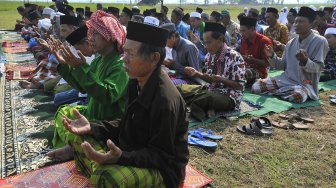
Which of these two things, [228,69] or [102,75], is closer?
[102,75]

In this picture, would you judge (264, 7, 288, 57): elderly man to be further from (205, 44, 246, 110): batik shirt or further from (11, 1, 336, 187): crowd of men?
(205, 44, 246, 110): batik shirt

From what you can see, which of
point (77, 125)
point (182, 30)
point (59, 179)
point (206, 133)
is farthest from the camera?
point (182, 30)

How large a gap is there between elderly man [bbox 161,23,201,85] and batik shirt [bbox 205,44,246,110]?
46.1 inches

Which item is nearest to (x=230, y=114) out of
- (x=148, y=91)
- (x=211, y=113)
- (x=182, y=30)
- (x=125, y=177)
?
(x=211, y=113)

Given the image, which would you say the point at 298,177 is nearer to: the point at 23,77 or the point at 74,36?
the point at 74,36

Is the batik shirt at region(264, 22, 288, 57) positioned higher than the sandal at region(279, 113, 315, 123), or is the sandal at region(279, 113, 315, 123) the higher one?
the batik shirt at region(264, 22, 288, 57)

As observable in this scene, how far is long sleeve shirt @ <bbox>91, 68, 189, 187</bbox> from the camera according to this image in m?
2.16

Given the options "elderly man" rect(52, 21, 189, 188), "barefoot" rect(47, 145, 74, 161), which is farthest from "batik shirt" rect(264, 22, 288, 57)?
"elderly man" rect(52, 21, 189, 188)

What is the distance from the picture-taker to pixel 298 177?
128 inches

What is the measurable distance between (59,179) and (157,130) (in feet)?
4.29

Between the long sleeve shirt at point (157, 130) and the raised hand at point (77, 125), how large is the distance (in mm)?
344

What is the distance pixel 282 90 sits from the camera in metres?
5.85

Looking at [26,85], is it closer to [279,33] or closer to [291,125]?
[291,125]

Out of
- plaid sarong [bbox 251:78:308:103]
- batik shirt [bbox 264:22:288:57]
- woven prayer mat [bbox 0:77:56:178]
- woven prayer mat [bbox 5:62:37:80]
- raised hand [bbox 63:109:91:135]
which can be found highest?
batik shirt [bbox 264:22:288:57]
